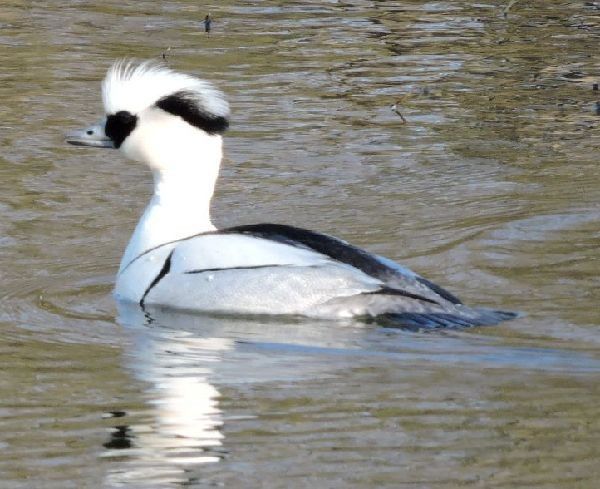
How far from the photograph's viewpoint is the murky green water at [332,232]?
675 centimetres

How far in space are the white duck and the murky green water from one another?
177mm

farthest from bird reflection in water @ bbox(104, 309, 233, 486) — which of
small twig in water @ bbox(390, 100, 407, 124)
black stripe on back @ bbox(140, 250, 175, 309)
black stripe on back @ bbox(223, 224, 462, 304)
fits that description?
small twig in water @ bbox(390, 100, 407, 124)

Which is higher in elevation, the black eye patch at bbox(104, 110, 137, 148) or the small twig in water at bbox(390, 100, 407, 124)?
the black eye patch at bbox(104, 110, 137, 148)

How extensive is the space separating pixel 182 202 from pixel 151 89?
70 centimetres

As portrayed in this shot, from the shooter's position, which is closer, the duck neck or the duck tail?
the duck tail

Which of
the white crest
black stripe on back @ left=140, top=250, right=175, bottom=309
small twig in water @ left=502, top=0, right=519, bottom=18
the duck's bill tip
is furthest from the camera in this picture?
small twig in water @ left=502, top=0, right=519, bottom=18

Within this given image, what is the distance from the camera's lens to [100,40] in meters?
17.1

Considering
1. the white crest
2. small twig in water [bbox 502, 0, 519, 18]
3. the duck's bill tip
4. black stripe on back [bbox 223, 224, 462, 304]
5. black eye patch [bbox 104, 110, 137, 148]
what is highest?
small twig in water [bbox 502, 0, 519, 18]

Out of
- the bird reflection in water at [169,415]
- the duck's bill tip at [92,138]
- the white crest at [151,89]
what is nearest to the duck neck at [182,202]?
the white crest at [151,89]

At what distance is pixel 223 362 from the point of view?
328 inches

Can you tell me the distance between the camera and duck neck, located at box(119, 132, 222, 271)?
9.94 metres

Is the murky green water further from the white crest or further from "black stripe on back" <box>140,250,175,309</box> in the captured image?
the white crest

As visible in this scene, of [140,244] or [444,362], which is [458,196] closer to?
[140,244]

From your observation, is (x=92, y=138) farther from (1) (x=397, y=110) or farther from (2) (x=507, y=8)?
(2) (x=507, y=8)
